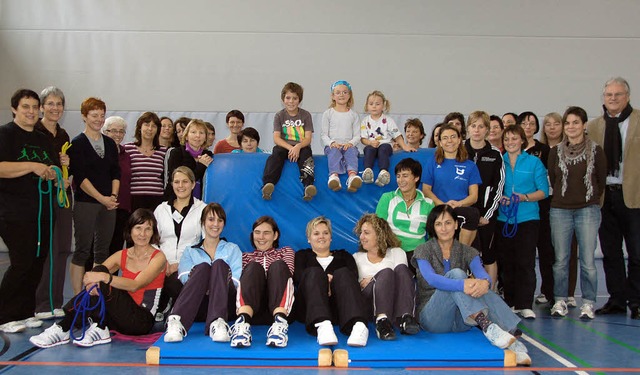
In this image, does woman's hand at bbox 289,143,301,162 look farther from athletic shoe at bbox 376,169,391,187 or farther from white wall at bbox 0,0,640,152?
white wall at bbox 0,0,640,152

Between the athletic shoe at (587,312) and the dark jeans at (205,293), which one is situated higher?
the dark jeans at (205,293)

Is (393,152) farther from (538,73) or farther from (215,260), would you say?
(538,73)

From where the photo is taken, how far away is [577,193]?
16.8 ft

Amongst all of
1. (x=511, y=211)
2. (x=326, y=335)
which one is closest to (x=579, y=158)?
(x=511, y=211)

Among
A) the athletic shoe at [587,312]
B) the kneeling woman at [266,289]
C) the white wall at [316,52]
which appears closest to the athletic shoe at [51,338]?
the kneeling woman at [266,289]

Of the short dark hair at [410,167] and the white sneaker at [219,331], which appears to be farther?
the short dark hair at [410,167]

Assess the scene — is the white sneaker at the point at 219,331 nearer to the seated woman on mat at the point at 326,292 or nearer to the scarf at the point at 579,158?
the seated woman on mat at the point at 326,292

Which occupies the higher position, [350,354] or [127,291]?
[127,291]

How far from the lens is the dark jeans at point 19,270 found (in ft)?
14.0

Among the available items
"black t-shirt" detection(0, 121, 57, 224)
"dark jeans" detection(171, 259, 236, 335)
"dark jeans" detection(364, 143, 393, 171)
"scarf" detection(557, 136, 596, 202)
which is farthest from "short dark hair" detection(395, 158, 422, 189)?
"black t-shirt" detection(0, 121, 57, 224)

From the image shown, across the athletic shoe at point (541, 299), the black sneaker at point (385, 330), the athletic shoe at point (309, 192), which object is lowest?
the athletic shoe at point (541, 299)

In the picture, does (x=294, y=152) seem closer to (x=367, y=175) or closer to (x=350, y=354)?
(x=367, y=175)

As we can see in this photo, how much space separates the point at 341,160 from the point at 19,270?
272cm

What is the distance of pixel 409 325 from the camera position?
3.98 m
